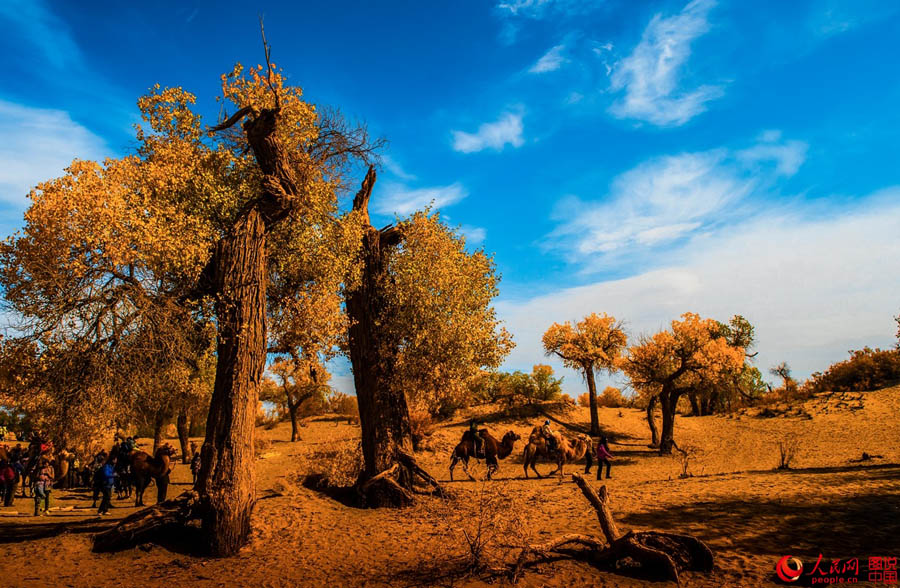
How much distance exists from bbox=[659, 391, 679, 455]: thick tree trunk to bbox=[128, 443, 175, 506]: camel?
2425 cm

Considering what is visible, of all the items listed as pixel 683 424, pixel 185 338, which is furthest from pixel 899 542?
pixel 683 424

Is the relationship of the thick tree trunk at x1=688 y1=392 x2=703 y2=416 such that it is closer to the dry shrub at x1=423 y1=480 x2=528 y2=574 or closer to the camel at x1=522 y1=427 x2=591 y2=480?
the camel at x1=522 y1=427 x2=591 y2=480

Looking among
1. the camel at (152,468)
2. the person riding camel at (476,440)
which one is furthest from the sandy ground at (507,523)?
the person riding camel at (476,440)

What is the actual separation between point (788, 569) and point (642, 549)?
2.40 meters

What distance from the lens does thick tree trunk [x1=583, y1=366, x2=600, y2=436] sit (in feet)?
108

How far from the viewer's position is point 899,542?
913 cm

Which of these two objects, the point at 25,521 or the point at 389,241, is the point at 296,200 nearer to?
the point at 389,241

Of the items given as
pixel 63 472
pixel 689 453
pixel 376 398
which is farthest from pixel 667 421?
pixel 63 472

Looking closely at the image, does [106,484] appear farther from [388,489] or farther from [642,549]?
[642,549]

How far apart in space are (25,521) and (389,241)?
14.3m

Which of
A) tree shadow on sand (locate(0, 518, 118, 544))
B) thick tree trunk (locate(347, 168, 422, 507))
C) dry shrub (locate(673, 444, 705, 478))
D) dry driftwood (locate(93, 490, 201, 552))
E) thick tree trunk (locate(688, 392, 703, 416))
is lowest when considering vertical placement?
dry shrub (locate(673, 444, 705, 478))

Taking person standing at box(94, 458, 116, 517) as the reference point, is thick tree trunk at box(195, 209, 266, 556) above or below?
above

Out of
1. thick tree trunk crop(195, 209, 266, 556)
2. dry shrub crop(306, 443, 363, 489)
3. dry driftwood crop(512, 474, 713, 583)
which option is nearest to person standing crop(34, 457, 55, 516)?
dry shrub crop(306, 443, 363, 489)

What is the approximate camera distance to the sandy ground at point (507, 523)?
9102 mm
